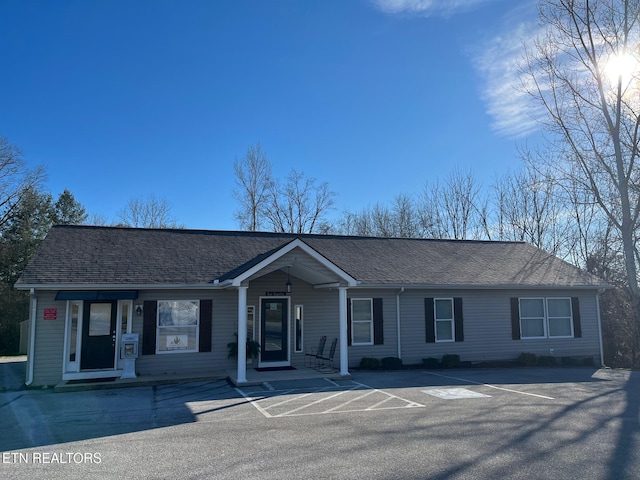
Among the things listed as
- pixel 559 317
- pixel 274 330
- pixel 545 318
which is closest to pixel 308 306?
pixel 274 330

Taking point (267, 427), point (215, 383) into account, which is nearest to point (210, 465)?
point (267, 427)

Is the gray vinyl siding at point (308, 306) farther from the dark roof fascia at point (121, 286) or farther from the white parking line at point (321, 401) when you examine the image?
the white parking line at point (321, 401)

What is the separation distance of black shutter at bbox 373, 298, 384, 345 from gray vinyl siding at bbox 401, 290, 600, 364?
2.56ft

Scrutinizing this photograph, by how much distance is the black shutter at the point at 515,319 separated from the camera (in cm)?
1630

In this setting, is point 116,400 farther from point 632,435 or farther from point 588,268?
point 588,268

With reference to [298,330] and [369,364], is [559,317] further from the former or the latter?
[298,330]

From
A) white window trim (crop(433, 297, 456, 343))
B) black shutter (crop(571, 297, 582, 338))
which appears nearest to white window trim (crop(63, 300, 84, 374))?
white window trim (crop(433, 297, 456, 343))

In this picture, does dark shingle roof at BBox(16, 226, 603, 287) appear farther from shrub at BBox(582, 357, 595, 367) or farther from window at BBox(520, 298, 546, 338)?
shrub at BBox(582, 357, 595, 367)

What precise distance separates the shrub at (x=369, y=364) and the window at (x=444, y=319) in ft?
8.44

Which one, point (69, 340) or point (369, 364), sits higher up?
point (69, 340)

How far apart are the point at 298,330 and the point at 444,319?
508 centimetres

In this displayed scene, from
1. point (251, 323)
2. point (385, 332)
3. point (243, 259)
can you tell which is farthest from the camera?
point (243, 259)

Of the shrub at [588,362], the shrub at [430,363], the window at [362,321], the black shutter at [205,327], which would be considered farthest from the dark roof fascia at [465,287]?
the black shutter at [205,327]

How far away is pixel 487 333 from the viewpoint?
16078 millimetres
